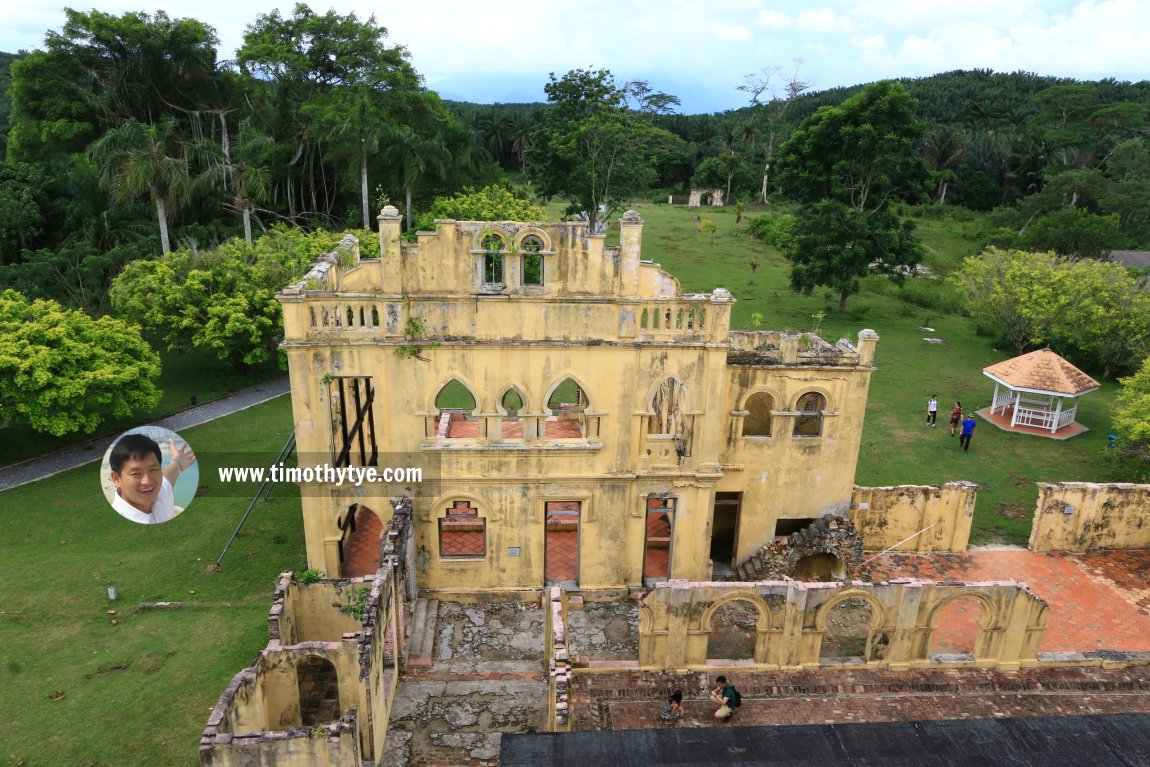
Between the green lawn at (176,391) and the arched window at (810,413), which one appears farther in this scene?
the green lawn at (176,391)

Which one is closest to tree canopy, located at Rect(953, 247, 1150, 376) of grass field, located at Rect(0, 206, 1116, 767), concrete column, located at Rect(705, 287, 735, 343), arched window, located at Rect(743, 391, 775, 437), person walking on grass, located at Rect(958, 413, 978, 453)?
grass field, located at Rect(0, 206, 1116, 767)

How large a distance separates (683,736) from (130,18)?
176 feet

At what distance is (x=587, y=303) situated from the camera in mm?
18547

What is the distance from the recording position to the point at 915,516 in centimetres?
2342

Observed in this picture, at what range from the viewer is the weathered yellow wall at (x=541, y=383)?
60.0 ft

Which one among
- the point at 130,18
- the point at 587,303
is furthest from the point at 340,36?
the point at 587,303

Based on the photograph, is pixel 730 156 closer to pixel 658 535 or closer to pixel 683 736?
pixel 658 535

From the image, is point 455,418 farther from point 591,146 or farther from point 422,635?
point 591,146

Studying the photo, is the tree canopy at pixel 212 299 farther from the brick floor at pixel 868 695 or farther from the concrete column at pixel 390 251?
the brick floor at pixel 868 695

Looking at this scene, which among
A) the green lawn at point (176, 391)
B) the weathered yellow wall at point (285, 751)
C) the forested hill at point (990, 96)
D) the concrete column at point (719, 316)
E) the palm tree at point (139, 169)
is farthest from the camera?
the forested hill at point (990, 96)

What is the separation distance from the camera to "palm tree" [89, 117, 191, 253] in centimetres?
3909

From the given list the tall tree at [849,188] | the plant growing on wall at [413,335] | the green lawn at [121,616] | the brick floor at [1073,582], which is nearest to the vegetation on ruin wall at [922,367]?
the brick floor at [1073,582]

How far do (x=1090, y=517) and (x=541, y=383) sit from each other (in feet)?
57.2

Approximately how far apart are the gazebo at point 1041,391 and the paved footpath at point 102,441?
32334mm
